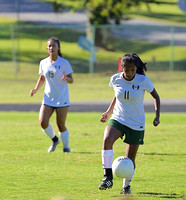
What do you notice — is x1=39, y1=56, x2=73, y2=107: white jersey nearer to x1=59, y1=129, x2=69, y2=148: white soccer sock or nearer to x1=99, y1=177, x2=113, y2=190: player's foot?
x1=59, y1=129, x2=69, y2=148: white soccer sock

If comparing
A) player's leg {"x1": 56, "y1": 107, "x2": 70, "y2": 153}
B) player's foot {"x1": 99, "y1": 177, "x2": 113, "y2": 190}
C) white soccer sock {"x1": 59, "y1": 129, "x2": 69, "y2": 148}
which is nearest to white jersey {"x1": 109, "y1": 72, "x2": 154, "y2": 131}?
player's foot {"x1": 99, "y1": 177, "x2": 113, "y2": 190}

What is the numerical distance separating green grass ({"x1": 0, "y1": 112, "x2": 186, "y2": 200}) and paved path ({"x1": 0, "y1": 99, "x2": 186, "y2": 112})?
4.39 m

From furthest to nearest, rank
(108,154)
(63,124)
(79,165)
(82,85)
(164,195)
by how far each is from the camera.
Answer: (82,85), (63,124), (79,165), (108,154), (164,195)

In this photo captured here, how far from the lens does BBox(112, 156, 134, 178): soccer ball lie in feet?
28.2

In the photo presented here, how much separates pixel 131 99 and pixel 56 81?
147 inches

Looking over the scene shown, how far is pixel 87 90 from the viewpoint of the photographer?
1153 inches

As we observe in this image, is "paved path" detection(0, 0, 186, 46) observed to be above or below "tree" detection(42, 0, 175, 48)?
below

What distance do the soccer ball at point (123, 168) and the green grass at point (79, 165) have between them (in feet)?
0.91

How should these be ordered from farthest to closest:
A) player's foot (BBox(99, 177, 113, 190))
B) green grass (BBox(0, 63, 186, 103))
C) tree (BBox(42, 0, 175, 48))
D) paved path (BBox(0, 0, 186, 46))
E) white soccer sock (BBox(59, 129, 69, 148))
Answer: tree (BBox(42, 0, 175, 48))
paved path (BBox(0, 0, 186, 46))
green grass (BBox(0, 63, 186, 103))
white soccer sock (BBox(59, 129, 69, 148))
player's foot (BBox(99, 177, 113, 190))

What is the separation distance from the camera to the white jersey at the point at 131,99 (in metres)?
9.04

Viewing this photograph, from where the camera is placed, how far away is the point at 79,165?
447 inches

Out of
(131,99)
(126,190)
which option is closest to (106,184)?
(126,190)

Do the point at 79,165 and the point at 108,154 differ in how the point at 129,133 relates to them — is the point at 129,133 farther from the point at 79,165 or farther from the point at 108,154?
the point at 79,165

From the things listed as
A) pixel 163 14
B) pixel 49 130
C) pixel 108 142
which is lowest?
pixel 163 14
